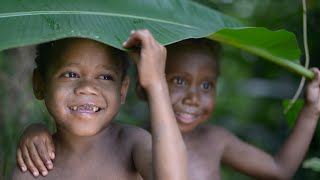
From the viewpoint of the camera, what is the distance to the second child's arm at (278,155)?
250cm

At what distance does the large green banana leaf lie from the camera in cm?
179

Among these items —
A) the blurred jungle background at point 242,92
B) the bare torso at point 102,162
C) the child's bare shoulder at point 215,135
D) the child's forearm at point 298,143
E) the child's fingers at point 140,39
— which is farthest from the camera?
the blurred jungle background at point 242,92

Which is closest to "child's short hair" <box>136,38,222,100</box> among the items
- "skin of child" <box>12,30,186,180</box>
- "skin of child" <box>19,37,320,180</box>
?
"skin of child" <box>19,37,320,180</box>

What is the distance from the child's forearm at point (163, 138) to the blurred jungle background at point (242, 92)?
1.08 m

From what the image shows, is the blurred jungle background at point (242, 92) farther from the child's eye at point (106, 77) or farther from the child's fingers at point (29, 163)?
the child's eye at point (106, 77)

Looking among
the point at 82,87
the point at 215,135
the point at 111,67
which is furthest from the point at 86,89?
the point at 215,135

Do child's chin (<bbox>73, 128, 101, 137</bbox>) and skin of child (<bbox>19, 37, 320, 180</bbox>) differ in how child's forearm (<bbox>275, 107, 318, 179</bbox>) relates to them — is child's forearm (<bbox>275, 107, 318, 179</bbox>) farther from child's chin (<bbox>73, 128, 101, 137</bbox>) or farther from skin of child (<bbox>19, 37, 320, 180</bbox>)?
child's chin (<bbox>73, 128, 101, 137</bbox>)

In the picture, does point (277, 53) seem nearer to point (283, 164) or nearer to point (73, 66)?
point (283, 164)

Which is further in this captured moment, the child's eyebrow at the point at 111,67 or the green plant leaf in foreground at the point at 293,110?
the green plant leaf in foreground at the point at 293,110

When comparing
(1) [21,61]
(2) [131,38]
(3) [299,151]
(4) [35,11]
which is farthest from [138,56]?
(1) [21,61]

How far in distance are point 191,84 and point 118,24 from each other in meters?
0.56

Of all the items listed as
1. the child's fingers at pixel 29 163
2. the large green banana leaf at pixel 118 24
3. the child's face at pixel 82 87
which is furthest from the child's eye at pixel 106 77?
the child's fingers at pixel 29 163

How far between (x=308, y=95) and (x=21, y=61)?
4.64ft

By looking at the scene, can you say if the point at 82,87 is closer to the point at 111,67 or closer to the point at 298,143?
the point at 111,67
